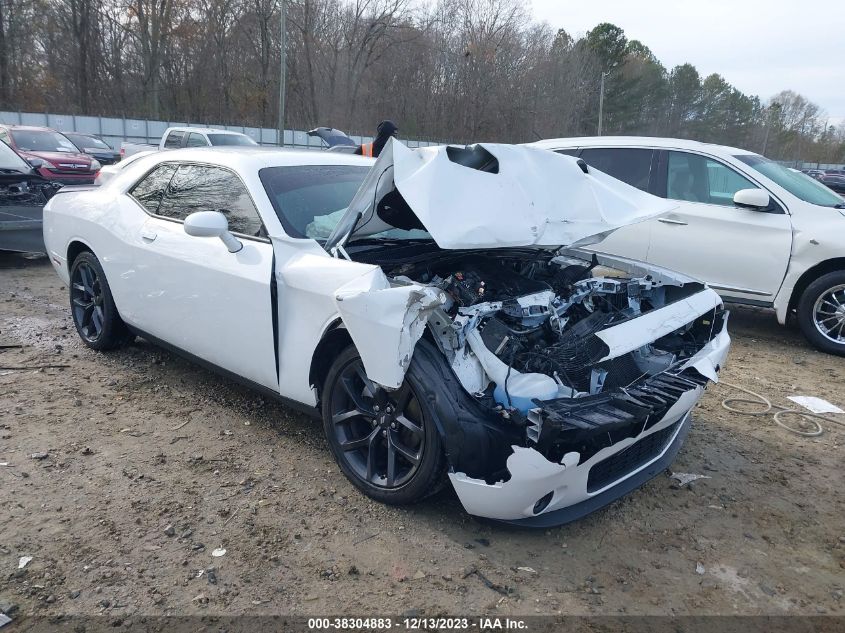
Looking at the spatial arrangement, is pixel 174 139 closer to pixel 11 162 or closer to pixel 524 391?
pixel 11 162

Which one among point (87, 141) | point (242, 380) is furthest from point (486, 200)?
point (87, 141)

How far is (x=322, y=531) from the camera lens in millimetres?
2787

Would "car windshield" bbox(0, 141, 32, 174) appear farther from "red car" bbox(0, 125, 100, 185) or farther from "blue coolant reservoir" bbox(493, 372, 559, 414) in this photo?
"blue coolant reservoir" bbox(493, 372, 559, 414)

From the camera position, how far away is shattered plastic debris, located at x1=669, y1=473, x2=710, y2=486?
3.31 metres

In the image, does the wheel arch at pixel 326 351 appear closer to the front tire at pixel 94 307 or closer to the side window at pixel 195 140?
the front tire at pixel 94 307

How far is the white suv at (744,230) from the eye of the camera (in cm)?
554

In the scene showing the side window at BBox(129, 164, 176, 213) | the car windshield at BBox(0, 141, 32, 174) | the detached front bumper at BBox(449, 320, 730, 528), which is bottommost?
the detached front bumper at BBox(449, 320, 730, 528)

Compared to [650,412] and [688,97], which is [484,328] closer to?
[650,412]

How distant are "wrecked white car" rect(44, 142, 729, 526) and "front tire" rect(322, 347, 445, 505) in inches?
0.4

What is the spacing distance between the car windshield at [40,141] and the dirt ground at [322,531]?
38.0 ft

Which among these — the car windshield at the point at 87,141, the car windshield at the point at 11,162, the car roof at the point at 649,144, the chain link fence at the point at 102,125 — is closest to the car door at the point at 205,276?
the car roof at the point at 649,144

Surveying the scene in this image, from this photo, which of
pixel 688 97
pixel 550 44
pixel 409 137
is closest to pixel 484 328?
pixel 409 137

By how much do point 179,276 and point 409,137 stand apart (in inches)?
1710

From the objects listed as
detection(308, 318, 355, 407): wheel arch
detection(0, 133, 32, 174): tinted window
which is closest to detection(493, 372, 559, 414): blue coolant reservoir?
detection(308, 318, 355, 407): wheel arch
